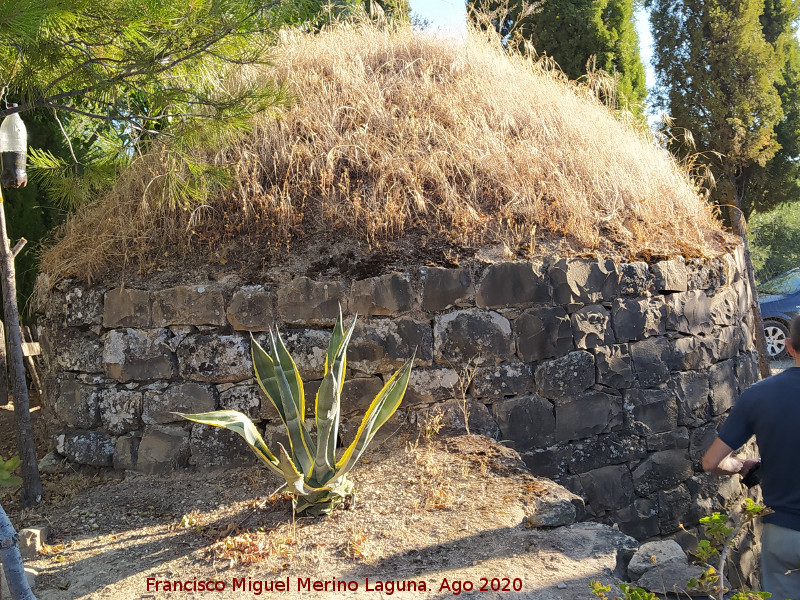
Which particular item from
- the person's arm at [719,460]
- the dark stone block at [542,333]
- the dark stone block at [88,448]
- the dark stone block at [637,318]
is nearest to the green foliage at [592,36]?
the dark stone block at [637,318]

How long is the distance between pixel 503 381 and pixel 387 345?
798 millimetres

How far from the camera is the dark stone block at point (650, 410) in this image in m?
4.56

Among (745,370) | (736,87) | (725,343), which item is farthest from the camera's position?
(736,87)

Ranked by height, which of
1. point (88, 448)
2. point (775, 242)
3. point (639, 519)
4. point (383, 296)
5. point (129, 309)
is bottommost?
point (639, 519)

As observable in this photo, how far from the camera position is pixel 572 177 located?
5172 millimetres

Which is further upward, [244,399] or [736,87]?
[736,87]

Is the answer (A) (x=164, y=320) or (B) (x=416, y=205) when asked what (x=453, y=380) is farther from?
(A) (x=164, y=320)

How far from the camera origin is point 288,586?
2.89 meters

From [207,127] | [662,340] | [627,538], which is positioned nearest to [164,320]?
[207,127]

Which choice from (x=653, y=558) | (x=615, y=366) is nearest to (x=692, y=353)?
(x=615, y=366)

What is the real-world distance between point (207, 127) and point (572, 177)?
284 cm

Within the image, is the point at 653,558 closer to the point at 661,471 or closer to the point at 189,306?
the point at 661,471

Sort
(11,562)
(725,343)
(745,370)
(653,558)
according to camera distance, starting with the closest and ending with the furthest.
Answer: (11,562) < (653,558) < (725,343) < (745,370)

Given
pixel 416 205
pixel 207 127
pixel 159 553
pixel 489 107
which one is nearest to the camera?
pixel 159 553
